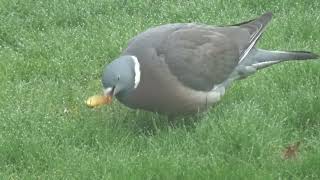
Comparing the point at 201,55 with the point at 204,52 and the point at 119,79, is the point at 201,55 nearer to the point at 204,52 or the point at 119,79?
the point at 204,52

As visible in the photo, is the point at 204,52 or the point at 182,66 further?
the point at 204,52

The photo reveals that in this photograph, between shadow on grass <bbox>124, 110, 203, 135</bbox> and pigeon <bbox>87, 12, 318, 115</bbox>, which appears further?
shadow on grass <bbox>124, 110, 203, 135</bbox>

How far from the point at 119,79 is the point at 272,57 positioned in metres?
1.30

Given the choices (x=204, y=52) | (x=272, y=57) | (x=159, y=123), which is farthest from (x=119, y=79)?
(x=272, y=57)

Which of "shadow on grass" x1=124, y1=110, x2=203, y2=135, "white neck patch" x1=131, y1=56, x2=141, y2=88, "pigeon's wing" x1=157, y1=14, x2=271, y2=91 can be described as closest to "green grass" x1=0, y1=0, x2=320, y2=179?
"shadow on grass" x1=124, y1=110, x2=203, y2=135

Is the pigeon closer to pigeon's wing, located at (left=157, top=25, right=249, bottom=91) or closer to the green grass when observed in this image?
pigeon's wing, located at (left=157, top=25, right=249, bottom=91)

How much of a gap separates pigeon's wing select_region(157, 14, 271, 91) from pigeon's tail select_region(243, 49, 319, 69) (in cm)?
7

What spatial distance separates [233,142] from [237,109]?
0.42m

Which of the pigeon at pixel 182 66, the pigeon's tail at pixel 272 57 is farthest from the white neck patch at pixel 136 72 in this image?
the pigeon's tail at pixel 272 57

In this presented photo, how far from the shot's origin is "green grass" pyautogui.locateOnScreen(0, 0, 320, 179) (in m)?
4.57

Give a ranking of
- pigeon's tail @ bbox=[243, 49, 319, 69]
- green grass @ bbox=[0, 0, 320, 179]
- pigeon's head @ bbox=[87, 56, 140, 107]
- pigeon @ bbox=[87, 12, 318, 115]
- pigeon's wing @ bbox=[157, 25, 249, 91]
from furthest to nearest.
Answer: pigeon's tail @ bbox=[243, 49, 319, 69] < pigeon's wing @ bbox=[157, 25, 249, 91] < pigeon @ bbox=[87, 12, 318, 115] < pigeon's head @ bbox=[87, 56, 140, 107] < green grass @ bbox=[0, 0, 320, 179]

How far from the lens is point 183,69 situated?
16.6ft

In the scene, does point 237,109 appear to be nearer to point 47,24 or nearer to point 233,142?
point 233,142

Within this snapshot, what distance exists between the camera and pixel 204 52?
520cm
